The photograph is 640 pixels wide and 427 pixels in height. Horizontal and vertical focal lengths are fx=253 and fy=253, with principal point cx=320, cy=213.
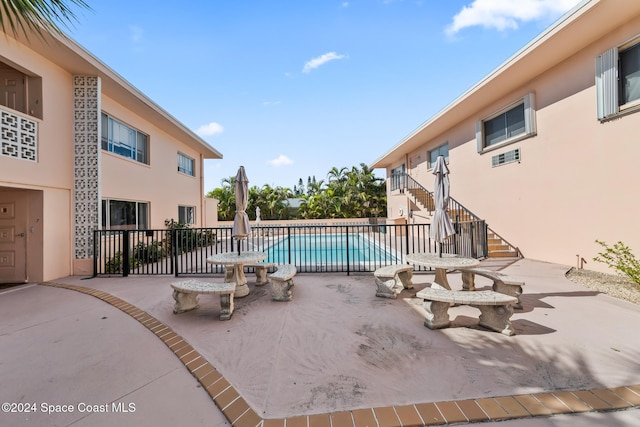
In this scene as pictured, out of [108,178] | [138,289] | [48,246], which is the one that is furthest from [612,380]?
[108,178]

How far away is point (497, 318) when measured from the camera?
11.7ft

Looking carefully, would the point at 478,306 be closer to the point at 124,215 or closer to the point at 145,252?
the point at 145,252

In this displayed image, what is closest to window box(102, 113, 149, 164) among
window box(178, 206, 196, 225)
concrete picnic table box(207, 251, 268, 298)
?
window box(178, 206, 196, 225)

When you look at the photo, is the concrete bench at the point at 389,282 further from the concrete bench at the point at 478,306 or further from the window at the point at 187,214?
the window at the point at 187,214

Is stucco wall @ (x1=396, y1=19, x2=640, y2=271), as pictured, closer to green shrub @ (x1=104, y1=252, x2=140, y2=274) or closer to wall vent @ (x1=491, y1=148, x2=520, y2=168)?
wall vent @ (x1=491, y1=148, x2=520, y2=168)

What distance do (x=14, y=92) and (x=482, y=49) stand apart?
47.3 ft

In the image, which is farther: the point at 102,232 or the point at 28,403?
the point at 102,232

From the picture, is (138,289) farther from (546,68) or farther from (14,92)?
(546,68)

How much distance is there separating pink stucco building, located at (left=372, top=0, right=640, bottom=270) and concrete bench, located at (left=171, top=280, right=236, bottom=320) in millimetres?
8902

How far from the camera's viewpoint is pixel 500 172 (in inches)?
383

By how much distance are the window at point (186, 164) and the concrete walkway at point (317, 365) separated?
10556mm

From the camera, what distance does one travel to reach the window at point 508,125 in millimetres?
8289

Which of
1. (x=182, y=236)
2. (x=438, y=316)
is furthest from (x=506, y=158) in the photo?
(x=182, y=236)

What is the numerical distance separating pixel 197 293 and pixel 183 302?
1.23 feet
